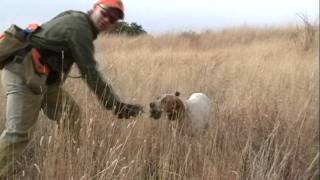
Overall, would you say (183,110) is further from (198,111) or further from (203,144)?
(203,144)

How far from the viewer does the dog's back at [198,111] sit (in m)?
4.75

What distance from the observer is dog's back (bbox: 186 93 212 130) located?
475cm

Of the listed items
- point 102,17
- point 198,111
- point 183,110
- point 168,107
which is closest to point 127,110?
point 168,107

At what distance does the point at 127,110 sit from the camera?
457 centimetres

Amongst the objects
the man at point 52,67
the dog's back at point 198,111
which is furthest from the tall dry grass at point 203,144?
the man at point 52,67

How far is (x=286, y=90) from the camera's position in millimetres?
6043

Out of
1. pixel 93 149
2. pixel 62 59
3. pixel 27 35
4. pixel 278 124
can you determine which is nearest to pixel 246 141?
pixel 278 124

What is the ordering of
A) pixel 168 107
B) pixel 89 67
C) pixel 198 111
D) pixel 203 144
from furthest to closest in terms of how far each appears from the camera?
1. pixel 198 111
2. pixel 168 107
3. pixel 203 144
4. pixel 89 67

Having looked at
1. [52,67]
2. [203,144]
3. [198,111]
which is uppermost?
[52,67]

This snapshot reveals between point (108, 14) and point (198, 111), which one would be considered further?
point (198, 111)

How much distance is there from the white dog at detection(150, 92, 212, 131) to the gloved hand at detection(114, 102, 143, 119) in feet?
0.47

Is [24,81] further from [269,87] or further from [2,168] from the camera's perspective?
[269,87]

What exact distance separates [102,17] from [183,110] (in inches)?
→ 34.6

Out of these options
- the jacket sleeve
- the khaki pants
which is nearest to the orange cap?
the jacket sleeve
